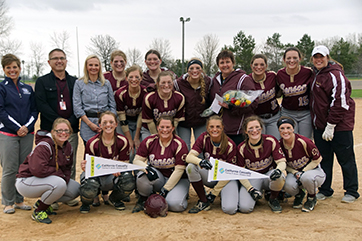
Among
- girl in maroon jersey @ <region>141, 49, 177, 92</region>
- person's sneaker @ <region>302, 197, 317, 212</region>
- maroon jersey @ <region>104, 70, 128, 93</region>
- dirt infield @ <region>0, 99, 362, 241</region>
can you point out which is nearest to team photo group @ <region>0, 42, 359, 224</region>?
person's sneaker @ <region>302, 197, 317, 212</region>

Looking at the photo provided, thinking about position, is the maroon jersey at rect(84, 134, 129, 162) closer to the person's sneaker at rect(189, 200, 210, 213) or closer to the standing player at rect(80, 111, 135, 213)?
the standing player at rect(80, 111, 135, 213)

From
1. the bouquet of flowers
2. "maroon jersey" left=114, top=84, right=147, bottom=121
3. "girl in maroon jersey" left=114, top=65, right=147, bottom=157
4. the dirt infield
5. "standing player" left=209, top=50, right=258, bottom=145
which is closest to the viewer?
the dirt infield

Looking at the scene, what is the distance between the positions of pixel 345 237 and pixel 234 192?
1.45 metres

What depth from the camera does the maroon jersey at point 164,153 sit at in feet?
14.8

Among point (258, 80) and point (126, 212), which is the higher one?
point (258, 80)

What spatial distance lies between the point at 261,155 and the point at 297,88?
1.30 m

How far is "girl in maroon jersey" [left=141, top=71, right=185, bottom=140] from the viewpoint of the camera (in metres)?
4.86

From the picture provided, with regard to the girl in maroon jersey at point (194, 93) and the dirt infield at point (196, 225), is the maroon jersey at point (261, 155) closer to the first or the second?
the dirt infield at point (196, 225)

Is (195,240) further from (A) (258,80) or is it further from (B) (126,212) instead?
(A) (258,80)

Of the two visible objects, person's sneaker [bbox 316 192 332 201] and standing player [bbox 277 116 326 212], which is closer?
standing player [bbox 277 116 326 212]

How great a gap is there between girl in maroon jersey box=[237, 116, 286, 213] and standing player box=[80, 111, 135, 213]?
Answer: 1.57 m

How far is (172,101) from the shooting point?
4.89 m

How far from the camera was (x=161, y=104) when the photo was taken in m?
4.89

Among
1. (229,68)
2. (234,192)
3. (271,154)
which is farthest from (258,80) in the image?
(234,192)
